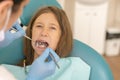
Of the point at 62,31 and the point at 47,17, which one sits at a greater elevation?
the point at 47,17

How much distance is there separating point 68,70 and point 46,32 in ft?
0.87

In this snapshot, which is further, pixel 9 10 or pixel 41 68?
pixel 41 68

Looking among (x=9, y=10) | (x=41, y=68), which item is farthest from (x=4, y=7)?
(x=41, y=68)

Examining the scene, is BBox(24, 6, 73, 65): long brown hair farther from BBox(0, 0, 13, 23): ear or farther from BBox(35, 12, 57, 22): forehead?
BBox(0, 0, 13, 23): ear

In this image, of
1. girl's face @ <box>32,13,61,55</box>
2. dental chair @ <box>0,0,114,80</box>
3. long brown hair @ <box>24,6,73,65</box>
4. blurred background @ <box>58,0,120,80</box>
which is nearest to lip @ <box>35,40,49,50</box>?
girl's face @ <box>32,13,61,55</box>

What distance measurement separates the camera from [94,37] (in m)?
3.24

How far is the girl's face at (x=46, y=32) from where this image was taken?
64.6 inches

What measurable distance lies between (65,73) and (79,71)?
9cm

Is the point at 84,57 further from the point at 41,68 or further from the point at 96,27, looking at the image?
the point at 96,27

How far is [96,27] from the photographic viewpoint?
319 cm

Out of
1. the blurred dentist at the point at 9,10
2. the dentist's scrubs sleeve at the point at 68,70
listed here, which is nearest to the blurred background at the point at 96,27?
the dentist's scrubs sleeve at the point at 68,70

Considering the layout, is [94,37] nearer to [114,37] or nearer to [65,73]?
[114,37]

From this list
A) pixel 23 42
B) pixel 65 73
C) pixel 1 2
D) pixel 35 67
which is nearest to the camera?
pixel 1 2

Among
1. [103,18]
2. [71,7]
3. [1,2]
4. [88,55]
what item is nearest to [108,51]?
[103,18]
